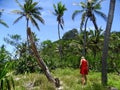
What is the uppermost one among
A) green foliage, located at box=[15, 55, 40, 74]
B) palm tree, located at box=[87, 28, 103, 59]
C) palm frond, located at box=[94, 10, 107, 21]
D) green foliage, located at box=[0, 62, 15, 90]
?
palm frond, located at box=[94, 10, 107, 21]

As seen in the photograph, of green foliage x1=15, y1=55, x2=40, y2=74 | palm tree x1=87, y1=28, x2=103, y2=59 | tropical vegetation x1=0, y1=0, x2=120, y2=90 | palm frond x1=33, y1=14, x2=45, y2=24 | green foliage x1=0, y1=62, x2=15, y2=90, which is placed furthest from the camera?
palm tree x1=87, y1=28, x2=103, y2=59

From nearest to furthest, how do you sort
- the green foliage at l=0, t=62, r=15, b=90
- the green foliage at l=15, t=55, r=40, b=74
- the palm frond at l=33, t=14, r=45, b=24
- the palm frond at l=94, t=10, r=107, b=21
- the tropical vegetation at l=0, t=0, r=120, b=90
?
the green foliage at l=0, t=62, r=15, b=90
the tropical vegetation at l=0, t=0, r=120, b=90
the green foliage at l=15, t=55, r=40, b=74
the palm frond at l=94, t=10, r=107, b=21
the palm frond at l=33, t=14, r=45, b=24

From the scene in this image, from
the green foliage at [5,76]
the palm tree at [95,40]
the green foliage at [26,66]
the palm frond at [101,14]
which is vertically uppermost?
the palm frond at [101,14]

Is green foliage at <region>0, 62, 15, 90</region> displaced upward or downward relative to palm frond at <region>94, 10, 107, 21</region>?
downward

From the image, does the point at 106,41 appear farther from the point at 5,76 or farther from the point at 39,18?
the point at 39,18

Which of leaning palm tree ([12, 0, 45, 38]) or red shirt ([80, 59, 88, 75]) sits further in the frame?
leaning palm tree ([12, 0, 45, 38])

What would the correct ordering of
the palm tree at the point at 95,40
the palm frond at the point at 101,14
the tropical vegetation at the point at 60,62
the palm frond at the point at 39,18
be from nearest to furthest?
1. the tropical vegetation at the point at 60,62
2. the palm frond at the point at 101,14
3. the palm frond at the point at 39,18
4. the palm tree at the point at 95,40

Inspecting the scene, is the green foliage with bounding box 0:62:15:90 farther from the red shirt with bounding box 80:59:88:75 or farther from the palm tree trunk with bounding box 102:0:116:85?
the palm tree trunk with bounding box 102:0:116:85

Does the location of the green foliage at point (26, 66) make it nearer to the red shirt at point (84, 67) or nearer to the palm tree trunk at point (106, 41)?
the red shirt at point (84, 67)

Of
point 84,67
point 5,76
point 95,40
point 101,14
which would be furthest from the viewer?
point 95,40

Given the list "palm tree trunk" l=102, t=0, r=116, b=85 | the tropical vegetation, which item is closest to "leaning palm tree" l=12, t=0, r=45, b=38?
the tropical vegetation

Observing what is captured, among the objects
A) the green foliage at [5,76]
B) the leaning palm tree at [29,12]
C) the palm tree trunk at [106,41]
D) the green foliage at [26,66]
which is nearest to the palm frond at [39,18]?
the leaning palm tree at [29,12]

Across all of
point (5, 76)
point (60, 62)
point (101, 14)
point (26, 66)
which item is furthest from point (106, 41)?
point (101, 14)

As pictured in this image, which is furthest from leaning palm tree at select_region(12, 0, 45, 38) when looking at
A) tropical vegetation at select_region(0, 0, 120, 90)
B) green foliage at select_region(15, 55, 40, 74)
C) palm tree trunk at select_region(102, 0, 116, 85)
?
palm tree trunk at select_region(102, 0, 116, 85)
